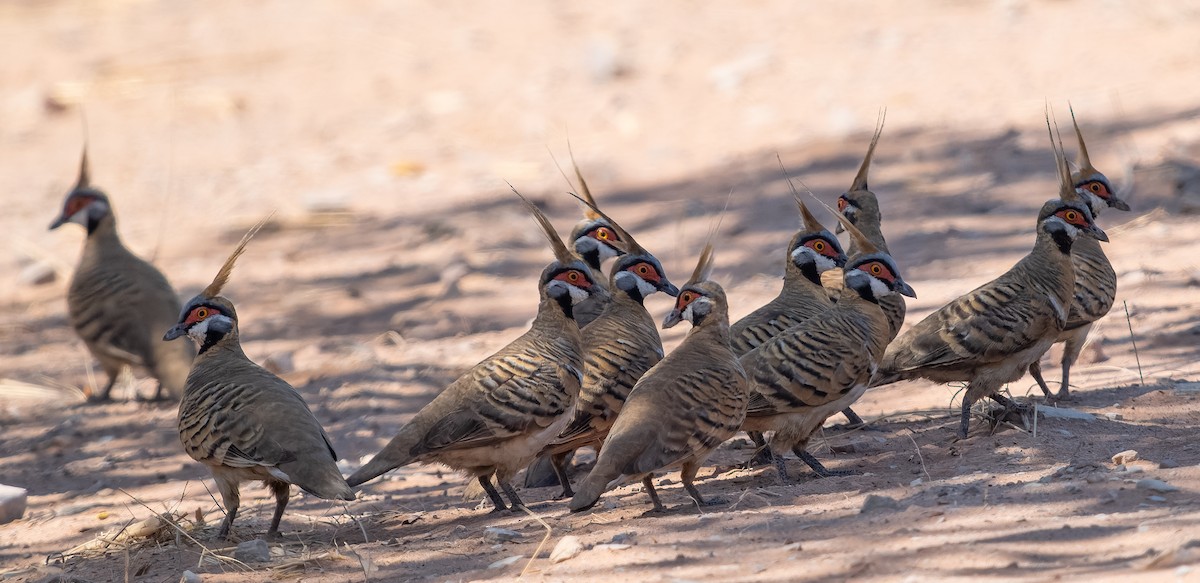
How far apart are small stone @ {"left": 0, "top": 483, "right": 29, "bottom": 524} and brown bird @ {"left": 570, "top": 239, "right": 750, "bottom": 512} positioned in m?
3.23

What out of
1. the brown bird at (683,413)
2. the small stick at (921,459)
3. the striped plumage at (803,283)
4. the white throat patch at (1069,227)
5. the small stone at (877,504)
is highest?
the white throat patch at (1069,227)

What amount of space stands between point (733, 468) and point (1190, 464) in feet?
6.84

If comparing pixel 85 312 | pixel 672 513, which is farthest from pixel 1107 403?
pixel 85 312

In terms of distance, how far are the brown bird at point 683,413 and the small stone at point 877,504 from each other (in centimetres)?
75

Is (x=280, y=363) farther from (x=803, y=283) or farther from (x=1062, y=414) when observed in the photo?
(x=1062, y=414)

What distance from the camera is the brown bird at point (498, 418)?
5.78 meters

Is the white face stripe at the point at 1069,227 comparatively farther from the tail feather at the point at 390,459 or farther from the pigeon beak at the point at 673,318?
the tail feather at the point at 390,459

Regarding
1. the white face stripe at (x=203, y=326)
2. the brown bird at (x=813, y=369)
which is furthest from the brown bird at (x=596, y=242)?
the white face stripe at (x=203, y=326)

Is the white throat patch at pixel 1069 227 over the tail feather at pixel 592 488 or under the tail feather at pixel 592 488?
over

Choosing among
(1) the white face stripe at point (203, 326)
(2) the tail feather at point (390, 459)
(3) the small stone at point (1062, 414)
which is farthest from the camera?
(1) the white face stripe at point (203, 326)

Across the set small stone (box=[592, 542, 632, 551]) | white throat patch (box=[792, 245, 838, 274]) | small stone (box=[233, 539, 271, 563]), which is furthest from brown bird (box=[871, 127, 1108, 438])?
small stone (box=[233, 539, 271, 563])

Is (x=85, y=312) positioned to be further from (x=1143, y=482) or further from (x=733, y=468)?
(x=1143, y=482)

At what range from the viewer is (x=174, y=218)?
13.6 m

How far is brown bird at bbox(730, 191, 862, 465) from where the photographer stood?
6.66 m
